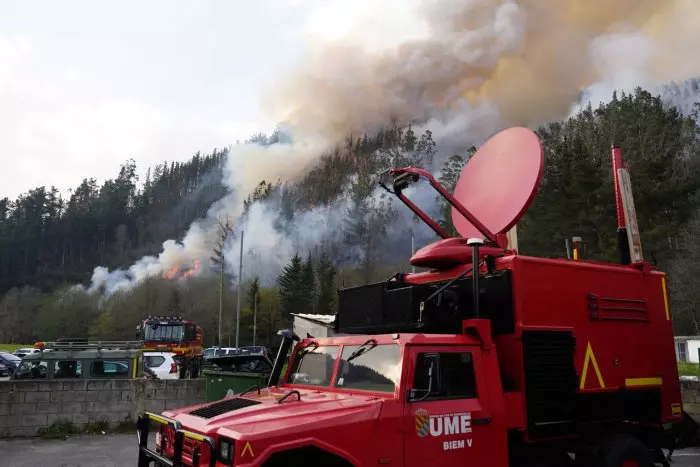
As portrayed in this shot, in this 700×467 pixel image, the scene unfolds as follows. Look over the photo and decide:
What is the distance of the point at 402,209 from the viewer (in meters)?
104

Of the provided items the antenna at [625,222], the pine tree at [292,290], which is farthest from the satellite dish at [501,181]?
the pine tree at [292,290]

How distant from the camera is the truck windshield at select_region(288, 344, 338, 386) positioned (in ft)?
17.7

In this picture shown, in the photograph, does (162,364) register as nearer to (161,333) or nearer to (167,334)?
(167,334)

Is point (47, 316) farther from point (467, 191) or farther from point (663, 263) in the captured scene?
point (467, 191)

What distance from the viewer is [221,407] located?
5.06 m

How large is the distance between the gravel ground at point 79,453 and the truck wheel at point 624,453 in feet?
11.9

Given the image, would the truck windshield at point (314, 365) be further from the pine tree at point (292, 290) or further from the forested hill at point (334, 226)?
the pine tree at point (292, 290)

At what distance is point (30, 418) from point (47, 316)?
59984 millimetres

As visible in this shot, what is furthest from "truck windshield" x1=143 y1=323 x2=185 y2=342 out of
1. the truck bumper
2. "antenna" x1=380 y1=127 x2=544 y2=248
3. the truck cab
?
the truck cab

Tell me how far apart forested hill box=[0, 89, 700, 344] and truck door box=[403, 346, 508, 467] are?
787 centimetres

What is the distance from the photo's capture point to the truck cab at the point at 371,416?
4.04 metres

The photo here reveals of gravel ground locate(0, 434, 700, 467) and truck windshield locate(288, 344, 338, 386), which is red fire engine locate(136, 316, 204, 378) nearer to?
gravel ground locate(0, 434, 700, 467)

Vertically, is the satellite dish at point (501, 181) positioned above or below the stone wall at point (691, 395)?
above

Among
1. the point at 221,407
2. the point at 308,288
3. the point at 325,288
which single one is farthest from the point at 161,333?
the point at 325,288
